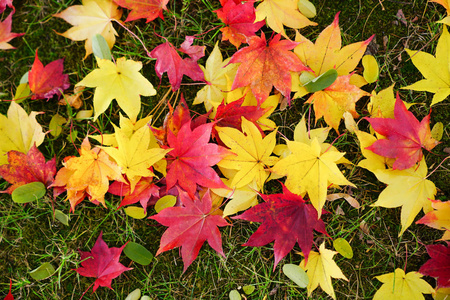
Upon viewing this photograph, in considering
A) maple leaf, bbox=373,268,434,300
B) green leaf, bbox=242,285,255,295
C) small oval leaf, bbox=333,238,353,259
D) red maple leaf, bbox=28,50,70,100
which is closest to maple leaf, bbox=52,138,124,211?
red maple leaf, bbox=28,50,70,100

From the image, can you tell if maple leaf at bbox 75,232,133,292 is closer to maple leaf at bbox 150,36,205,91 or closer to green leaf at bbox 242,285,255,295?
green leaf at bbox 242,285,255,295

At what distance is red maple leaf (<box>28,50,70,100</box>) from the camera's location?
140 cm

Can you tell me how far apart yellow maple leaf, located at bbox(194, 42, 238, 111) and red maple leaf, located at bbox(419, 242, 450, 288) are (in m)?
1.15

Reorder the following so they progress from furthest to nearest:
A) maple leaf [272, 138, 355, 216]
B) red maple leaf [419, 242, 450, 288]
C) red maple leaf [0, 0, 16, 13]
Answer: red maple leaf [0, 0, 16, 13] < red maple leaf [419, 242, 450, 288] < maple leaf [272, 138, 355, 216]

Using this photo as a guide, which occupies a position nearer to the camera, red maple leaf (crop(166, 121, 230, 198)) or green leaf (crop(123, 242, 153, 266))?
red maple leaf (crop(166, 121, 230, 198))

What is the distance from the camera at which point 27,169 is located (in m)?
1.36

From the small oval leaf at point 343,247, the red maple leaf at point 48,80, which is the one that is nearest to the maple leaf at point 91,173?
the red maple leaf at point 48,80

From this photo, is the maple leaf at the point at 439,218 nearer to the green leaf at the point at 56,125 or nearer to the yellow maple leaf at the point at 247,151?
the yellow maple leaf at the point at 247,151

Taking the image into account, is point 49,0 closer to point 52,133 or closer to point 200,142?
point 52,133

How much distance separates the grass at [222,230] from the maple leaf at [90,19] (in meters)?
0.07

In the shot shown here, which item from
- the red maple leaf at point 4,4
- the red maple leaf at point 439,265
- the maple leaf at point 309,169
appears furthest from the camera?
the red maple leaf at point 4,4

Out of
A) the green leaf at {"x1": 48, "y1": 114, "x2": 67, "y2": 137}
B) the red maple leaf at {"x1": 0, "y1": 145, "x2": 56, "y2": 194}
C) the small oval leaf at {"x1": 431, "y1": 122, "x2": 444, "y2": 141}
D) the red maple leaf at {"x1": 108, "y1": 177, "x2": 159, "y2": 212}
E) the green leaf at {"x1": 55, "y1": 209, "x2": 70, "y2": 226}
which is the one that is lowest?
the green leaf at {"x1": 55, "y1": 209, "x2": 70, "y2": 226}

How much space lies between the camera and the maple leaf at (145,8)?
131cm

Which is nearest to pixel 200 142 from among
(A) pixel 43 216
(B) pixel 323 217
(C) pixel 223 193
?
(C) pixel 223 193
